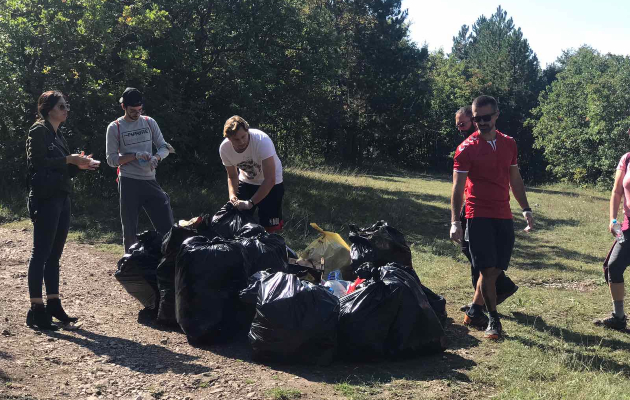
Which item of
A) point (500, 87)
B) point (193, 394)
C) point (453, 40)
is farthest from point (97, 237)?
point (453, 40)

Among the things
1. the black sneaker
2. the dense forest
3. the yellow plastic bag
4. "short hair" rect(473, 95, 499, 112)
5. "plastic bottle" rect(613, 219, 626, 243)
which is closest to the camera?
"short hair" rect(473, 95, 499, 112)

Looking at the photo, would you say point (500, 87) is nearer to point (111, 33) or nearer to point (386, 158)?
point (386, 158)

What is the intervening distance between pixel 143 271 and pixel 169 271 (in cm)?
33

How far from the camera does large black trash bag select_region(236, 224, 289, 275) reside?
475cm

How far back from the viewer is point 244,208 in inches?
214

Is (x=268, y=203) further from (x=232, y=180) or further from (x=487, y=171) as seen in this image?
(x=487, y=171)

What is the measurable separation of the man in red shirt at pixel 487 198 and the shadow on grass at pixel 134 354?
7.30 ft

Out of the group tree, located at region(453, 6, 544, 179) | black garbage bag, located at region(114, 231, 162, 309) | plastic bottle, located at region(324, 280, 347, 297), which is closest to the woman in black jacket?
black garbage bag, located at region(114, 231, 162, 309)

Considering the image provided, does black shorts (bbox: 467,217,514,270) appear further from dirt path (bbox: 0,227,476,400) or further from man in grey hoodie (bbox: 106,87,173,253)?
man in grey hoodie (bbox: 106,87,173,253)

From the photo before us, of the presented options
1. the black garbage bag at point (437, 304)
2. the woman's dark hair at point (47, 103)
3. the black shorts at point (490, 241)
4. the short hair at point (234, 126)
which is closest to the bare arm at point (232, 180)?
the short hair at point (234, 126)

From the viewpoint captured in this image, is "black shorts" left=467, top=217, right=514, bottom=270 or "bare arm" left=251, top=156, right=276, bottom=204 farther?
"bare arm" left=251, top=156, right=276, bottom=204

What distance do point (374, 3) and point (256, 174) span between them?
25.7m

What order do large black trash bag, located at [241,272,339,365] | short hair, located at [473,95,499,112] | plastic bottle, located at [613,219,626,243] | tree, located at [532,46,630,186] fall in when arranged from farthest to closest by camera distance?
tree, located at [532,46,630,186], plastic bottle, located at [613,219,626,243], short hair, located at [473,95,499,112], large black trash bag, located at [241,272,339,365]

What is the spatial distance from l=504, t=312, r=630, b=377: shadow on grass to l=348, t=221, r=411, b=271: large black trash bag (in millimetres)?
1135
